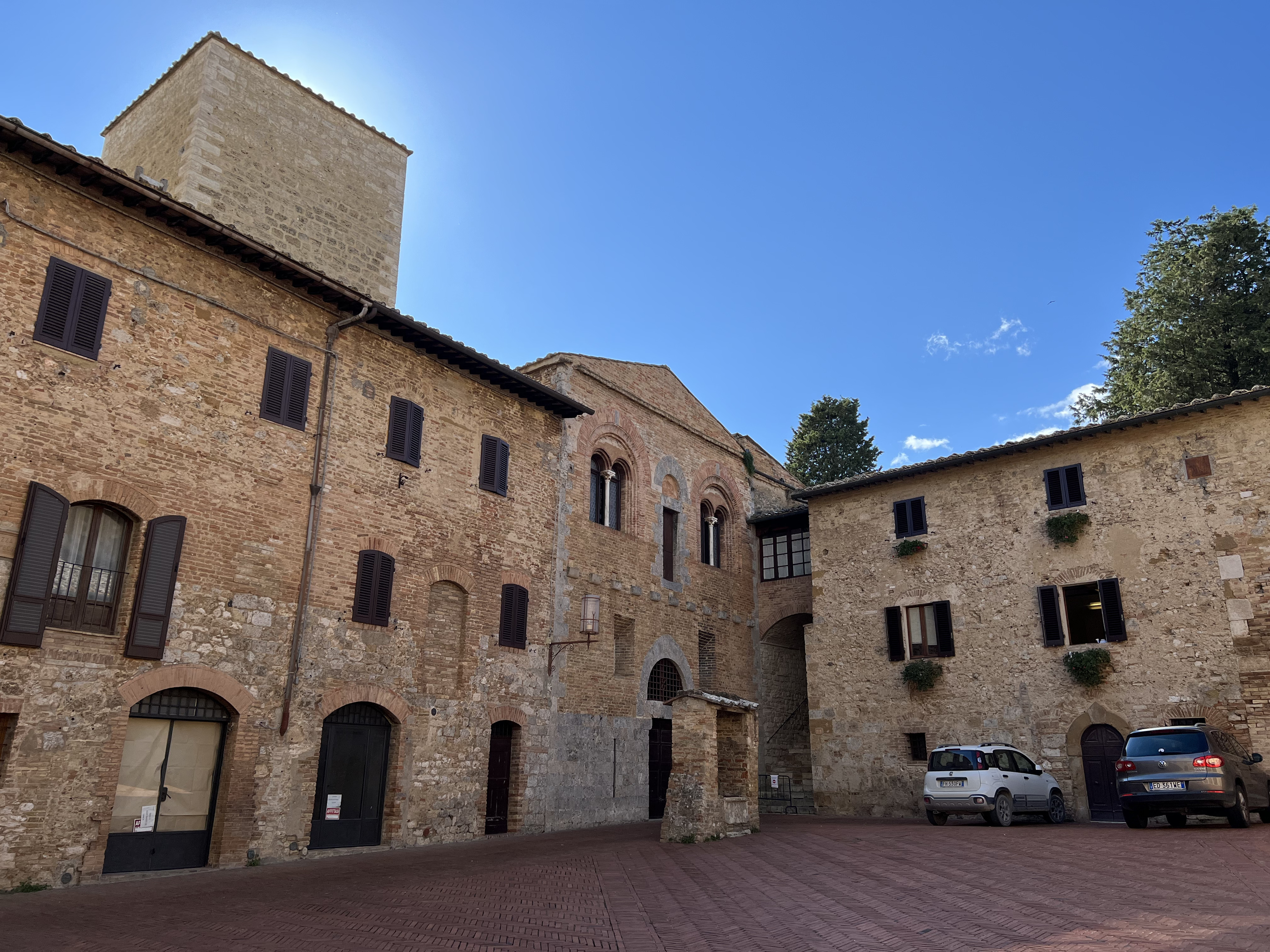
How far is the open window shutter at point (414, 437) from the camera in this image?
15.2 metres

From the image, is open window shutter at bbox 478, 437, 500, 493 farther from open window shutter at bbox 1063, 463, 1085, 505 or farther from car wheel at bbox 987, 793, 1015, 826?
open window shutter at bbox 1063, 463, 1085, 505

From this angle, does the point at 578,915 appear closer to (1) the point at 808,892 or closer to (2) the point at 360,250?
(1) the point at 808,892

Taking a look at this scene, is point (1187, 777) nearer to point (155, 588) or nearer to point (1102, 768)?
point (1102, 768)

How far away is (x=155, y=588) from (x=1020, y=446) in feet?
55.4

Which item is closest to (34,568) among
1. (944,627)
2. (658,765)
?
(658,765)

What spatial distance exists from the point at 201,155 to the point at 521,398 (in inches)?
299

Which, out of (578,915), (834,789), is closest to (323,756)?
(578,915)

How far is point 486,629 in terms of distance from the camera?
16172mm

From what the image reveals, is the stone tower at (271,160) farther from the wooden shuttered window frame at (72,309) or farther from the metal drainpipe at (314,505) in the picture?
→ the wooden shuttered window frame at (72,309)

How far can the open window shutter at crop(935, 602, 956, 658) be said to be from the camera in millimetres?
20109

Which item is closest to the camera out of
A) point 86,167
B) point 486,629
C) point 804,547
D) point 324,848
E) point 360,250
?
point 86,167

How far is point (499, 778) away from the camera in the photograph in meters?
16.3

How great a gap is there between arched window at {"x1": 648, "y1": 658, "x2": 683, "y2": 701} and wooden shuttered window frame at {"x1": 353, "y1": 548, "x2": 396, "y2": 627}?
7.38m

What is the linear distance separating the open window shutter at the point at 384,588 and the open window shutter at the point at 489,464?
2.64 meters
